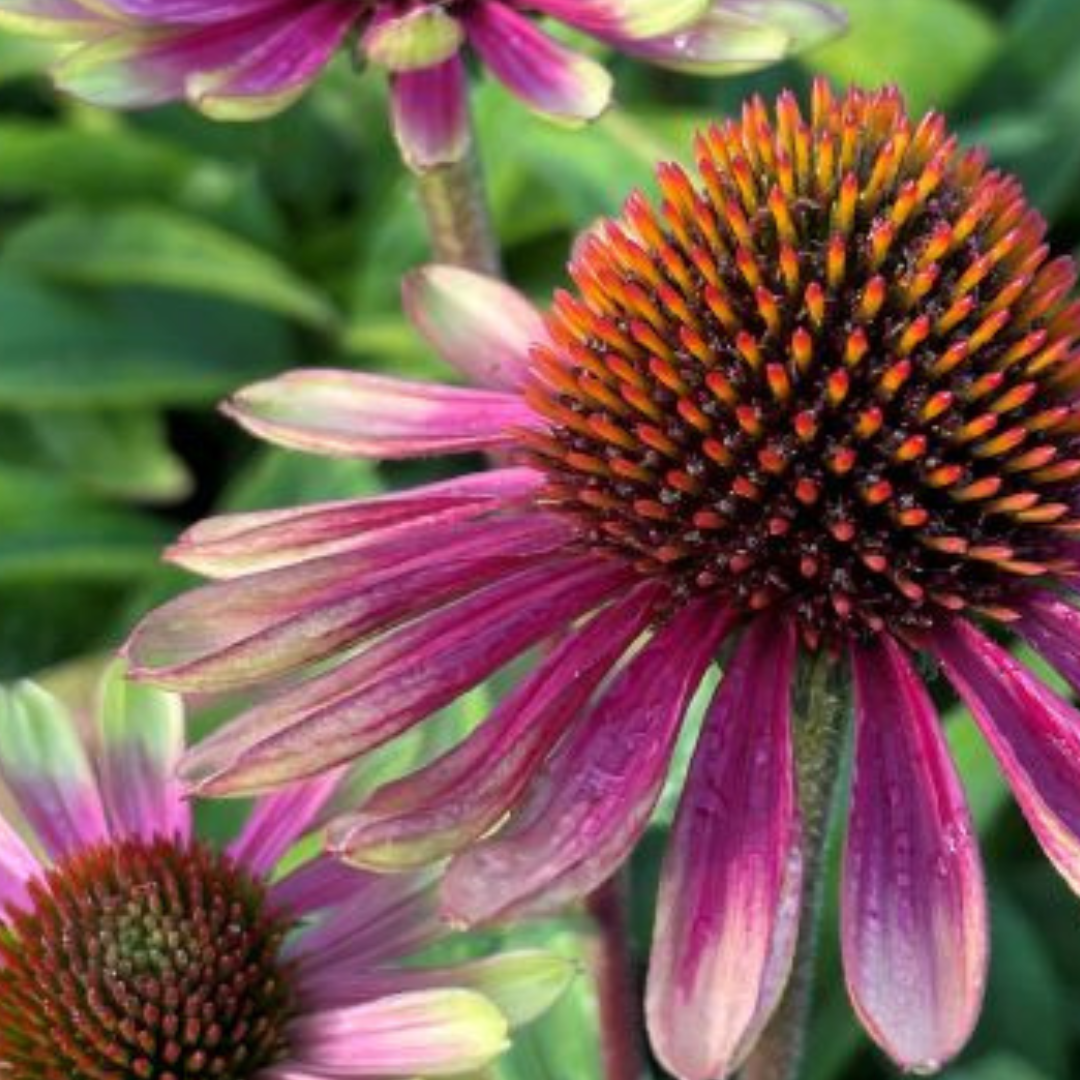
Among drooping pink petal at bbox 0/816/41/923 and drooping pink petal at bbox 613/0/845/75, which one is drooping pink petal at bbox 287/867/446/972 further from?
drooping pink petal at bbox 613/0/845/75

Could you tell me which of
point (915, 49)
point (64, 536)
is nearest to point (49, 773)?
point (64, 536)

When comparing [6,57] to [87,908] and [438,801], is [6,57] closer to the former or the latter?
[87,908]

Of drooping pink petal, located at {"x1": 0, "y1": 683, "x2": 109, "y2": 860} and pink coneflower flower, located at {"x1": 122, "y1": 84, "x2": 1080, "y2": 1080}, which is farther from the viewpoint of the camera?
drooping pink petal, located at {"x1": 0, "y1": 683, "x2": 109, "y2": 860}

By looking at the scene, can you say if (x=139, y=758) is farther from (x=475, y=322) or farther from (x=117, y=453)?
(x=117, y=453)

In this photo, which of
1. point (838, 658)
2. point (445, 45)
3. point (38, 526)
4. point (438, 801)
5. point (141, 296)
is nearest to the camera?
point (438, 801)

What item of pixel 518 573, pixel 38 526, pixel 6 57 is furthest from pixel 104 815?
pixel 6 57

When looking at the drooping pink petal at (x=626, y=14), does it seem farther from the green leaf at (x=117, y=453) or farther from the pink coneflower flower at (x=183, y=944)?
the green leaf at (x=117, y=453)

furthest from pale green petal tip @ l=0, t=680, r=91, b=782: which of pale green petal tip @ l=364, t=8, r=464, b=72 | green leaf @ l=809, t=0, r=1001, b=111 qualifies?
green leaf @ l=809, t=0, r=1001, b=111
